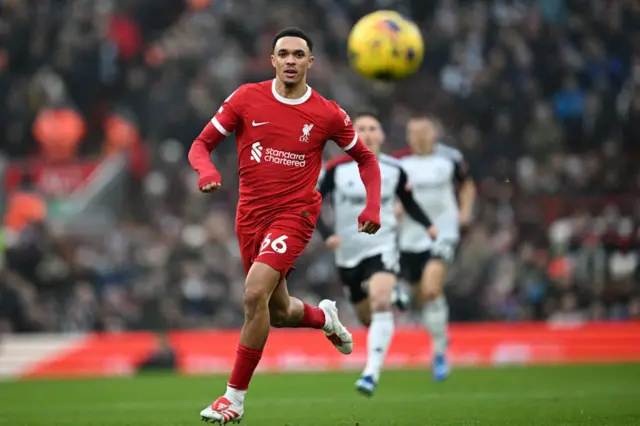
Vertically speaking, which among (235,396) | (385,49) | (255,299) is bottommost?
(235,396)

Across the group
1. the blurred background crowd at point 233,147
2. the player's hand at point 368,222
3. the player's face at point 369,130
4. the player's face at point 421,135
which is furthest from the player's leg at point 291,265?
the blurred background crowd at point 233,147

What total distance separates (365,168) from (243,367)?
1.70 metres

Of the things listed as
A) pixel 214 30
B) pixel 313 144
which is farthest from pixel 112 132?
pixel 313 144

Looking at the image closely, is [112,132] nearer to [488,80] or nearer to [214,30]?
[214,30]

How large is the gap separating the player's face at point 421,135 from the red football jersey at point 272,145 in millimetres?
5462

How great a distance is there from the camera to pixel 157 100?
64.2ft

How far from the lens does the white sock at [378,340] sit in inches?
410

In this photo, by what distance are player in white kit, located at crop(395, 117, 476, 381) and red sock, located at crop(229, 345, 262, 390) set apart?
18.3 ft

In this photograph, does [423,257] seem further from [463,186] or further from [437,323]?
[463,186]

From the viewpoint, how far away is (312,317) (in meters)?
8.68

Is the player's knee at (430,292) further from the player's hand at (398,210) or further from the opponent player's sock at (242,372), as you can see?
the opponent player's sock at (242,372)

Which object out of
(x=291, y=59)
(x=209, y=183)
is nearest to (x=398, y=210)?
(x=291, y=59)

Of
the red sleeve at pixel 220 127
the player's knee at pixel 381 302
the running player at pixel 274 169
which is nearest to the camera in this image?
the running player at pixel 274 169

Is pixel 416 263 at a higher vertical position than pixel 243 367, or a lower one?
higher
